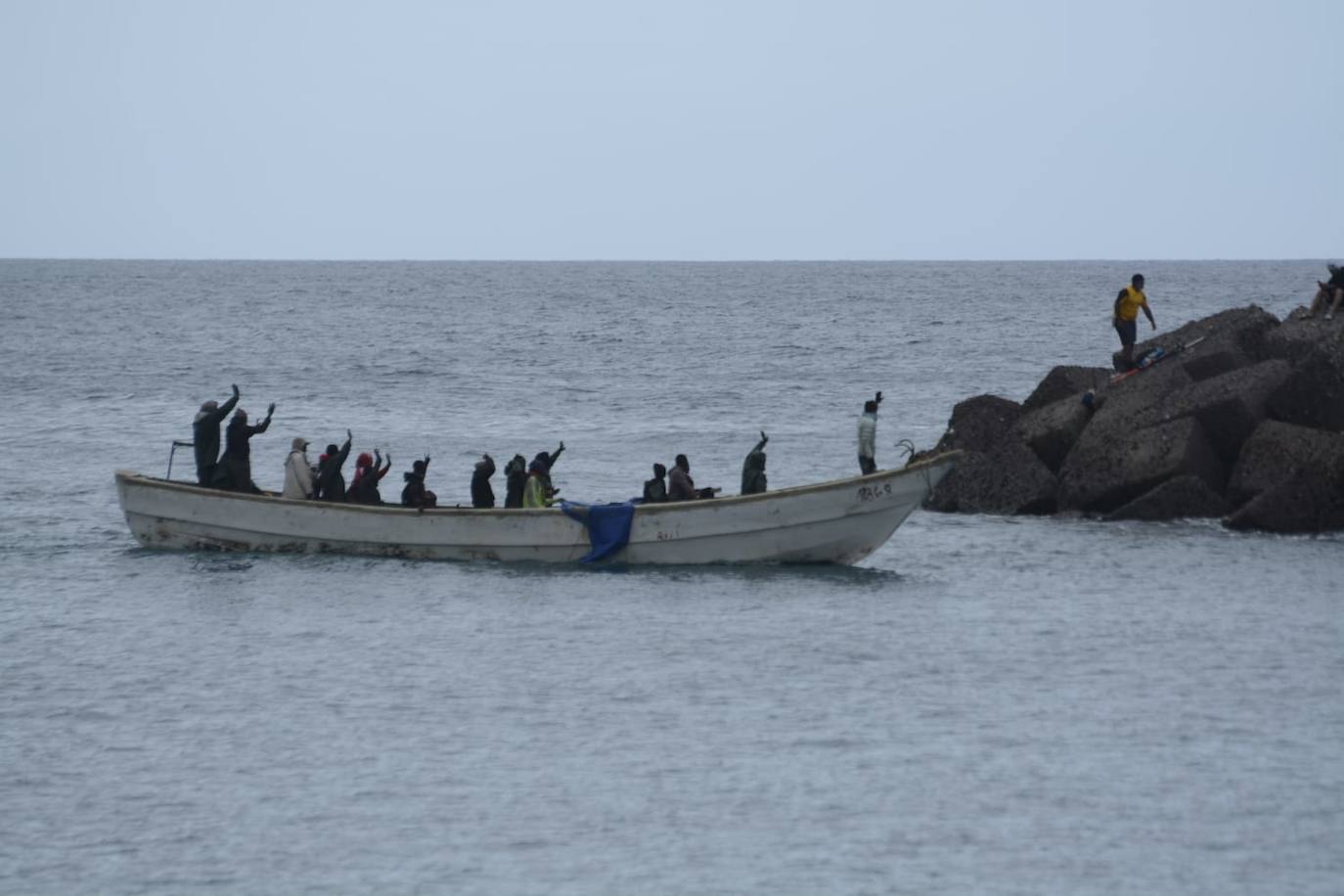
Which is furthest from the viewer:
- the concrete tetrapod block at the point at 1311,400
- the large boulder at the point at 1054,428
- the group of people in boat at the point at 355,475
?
the large boulder at the point at 1054,428

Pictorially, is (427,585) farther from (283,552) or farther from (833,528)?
(833,528)

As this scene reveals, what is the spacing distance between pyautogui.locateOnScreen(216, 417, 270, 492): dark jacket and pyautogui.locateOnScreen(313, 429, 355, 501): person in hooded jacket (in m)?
0.97

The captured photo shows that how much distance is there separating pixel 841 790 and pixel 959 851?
5.22ft

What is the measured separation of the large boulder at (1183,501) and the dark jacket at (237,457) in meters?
12.9

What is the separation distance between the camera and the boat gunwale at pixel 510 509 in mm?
21922

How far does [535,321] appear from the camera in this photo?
10638cm

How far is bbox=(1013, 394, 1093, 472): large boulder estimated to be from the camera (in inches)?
1060

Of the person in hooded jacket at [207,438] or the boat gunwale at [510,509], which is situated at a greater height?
the person in hooded jacket at [207,438]

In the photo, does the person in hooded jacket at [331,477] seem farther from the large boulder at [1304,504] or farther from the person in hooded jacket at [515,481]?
the large boulder at [1304,504]

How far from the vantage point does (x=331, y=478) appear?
24125 millimetres

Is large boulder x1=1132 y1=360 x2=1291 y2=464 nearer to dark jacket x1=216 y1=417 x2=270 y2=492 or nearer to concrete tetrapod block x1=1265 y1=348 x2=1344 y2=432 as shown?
concrete tetrapod block x1=1265 y1=348 x2=1344 y2=432

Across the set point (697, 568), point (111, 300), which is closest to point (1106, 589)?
point (697, 568)

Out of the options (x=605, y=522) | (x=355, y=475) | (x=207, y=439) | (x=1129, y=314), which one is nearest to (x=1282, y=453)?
(x=1129, y=314)

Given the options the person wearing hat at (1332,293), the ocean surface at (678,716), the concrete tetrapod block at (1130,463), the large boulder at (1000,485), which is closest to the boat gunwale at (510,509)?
the ocean surface at (678,716)
